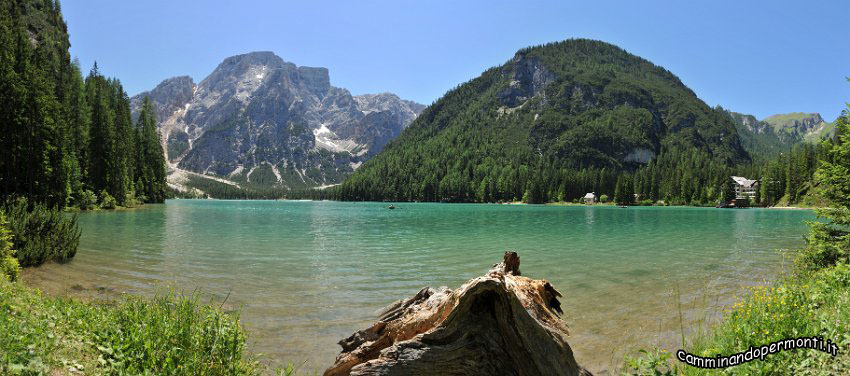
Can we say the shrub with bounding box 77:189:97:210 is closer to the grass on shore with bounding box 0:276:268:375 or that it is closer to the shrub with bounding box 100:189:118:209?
the shrub with bounding box 100:189:118:209

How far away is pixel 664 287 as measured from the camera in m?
17.0

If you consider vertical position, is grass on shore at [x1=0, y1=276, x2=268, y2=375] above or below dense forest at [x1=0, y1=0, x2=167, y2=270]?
below

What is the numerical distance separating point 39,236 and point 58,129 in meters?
47.1

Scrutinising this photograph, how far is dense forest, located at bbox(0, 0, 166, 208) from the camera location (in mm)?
46281

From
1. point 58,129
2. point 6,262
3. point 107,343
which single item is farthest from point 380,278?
point 58,129

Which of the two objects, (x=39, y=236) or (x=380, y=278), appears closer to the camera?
(x=39, y=236)

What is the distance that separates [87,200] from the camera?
65562mm

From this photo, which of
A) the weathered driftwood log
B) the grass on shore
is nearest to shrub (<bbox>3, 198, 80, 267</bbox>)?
the grass on shore

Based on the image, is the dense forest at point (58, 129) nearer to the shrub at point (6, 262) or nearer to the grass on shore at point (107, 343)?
the shrub at point (6, 262)

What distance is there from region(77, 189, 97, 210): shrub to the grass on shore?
232 ft

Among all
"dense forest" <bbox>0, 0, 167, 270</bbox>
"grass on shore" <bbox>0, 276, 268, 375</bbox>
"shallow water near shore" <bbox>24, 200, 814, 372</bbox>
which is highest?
"dense forest" <bbox>0, 0, 167, 270</bbox>

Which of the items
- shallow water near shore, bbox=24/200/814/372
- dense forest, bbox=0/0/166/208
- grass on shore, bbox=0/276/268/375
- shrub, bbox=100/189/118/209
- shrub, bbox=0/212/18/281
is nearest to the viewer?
grass on shore, bbox=0/276/268/375

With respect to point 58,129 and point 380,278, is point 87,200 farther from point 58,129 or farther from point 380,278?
point 380,278

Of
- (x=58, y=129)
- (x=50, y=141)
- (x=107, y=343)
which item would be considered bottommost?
(x=107, y=343)
